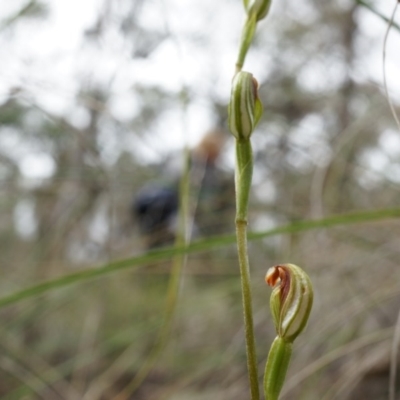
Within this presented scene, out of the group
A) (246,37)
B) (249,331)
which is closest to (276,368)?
(249,331)

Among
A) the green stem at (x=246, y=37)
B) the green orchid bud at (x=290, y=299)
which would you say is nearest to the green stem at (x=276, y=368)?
the green orchid bud at (x=290, y=299)

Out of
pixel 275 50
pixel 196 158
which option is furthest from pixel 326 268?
pixel 275 50

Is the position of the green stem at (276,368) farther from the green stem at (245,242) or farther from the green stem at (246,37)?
the green stem at (246,37)

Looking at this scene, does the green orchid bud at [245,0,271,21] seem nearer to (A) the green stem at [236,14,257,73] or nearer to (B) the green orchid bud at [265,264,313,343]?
(A) the green stem at [236,14,257,73]

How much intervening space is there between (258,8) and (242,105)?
8 cm

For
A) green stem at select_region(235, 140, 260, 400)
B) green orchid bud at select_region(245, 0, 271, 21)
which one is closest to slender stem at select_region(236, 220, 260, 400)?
green stem at select_region(235, 140, 260, 400)

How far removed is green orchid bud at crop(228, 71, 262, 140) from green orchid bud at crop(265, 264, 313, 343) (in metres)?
0.06

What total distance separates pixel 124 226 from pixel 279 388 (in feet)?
6.77

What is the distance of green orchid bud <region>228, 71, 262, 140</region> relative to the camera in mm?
230

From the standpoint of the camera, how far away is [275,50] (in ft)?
8.89

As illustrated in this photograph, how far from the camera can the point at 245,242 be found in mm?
223

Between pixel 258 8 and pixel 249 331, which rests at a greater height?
pixel 258 8

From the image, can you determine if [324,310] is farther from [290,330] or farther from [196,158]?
[196,158]

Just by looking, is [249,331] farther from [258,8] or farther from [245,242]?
[258,8]
